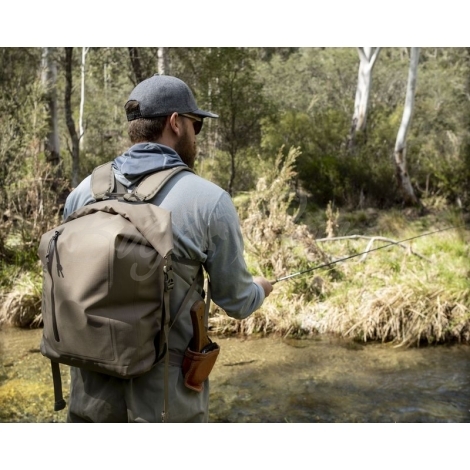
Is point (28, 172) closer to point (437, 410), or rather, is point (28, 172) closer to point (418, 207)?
point (437, 410)

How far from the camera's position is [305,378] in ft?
17.7

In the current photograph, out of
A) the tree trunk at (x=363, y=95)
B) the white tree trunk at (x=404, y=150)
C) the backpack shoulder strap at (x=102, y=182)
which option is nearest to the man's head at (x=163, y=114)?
the backpack shoulder strap at (x=102, y=182)

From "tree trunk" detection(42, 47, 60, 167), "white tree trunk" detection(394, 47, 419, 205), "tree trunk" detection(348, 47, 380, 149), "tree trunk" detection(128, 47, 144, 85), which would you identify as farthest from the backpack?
"tree trunk" detection(348, 47, 380, 149)

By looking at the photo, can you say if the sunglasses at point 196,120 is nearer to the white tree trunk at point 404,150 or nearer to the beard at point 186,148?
the beard at point 186,148

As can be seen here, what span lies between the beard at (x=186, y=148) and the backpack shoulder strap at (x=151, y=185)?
0.11 meters

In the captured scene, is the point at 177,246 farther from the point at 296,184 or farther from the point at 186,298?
the point at 296,184

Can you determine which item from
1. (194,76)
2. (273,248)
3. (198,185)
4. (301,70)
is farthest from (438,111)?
(198,185)

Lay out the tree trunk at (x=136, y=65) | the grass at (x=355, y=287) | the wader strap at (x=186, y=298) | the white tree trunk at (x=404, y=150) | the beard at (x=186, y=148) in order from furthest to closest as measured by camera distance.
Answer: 1. the tree trunk at (x=136, y=65)
2. the white tree trunk at (x=404, y=150)
3. the grass at (x=355, y=287)
4. the beard at (x=186, y=148)
5. the wader strap at (x=186, y=298)

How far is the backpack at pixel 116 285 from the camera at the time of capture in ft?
5.12

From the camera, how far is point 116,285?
5.10 ft

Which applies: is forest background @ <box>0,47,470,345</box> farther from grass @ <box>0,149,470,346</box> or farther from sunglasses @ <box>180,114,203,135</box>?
sunglasses @ <box>180,114,203,135</box>

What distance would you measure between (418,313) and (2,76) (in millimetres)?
6218

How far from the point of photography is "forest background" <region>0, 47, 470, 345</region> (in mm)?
6324

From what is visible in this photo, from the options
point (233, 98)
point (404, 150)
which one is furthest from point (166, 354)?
point (233, 98)
